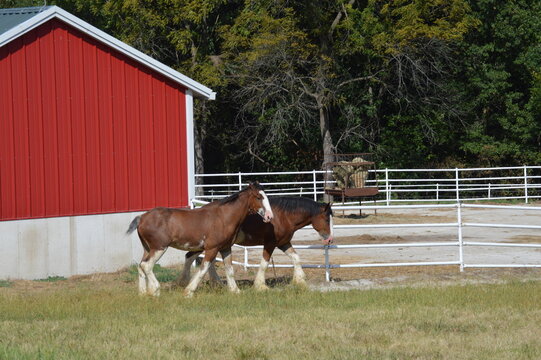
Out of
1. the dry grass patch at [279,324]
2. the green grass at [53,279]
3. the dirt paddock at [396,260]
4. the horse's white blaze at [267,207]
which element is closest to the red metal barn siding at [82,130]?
the green grass at [53,279]

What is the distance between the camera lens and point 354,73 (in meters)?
38.5

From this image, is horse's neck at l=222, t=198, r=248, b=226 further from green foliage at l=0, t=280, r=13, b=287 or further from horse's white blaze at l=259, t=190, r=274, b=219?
green foliage at l=0, t=280, r=13, b=287

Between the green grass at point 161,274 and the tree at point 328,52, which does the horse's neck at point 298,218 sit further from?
the tree at point 328,52

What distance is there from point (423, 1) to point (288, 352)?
91.7 ft

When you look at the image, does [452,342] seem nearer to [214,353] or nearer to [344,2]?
[214,353]

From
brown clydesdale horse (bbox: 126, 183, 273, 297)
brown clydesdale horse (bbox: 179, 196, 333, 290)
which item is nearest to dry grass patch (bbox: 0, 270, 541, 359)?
→ brown clydesdale horse (bbox: 126, 183, 273, 297)

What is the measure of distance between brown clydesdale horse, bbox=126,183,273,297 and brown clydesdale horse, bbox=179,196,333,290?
0.54m

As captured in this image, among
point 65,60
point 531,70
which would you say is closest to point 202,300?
point 65,60

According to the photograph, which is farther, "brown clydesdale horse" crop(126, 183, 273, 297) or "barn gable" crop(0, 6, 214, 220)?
"barn gable" crop(0, 6, 214, 220)

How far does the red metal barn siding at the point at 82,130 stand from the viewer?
16.3 meters

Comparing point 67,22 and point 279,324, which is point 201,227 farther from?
point 67,22

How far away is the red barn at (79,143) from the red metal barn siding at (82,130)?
2cm

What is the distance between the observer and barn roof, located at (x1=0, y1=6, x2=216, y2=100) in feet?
53.3

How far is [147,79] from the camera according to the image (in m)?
18.1
